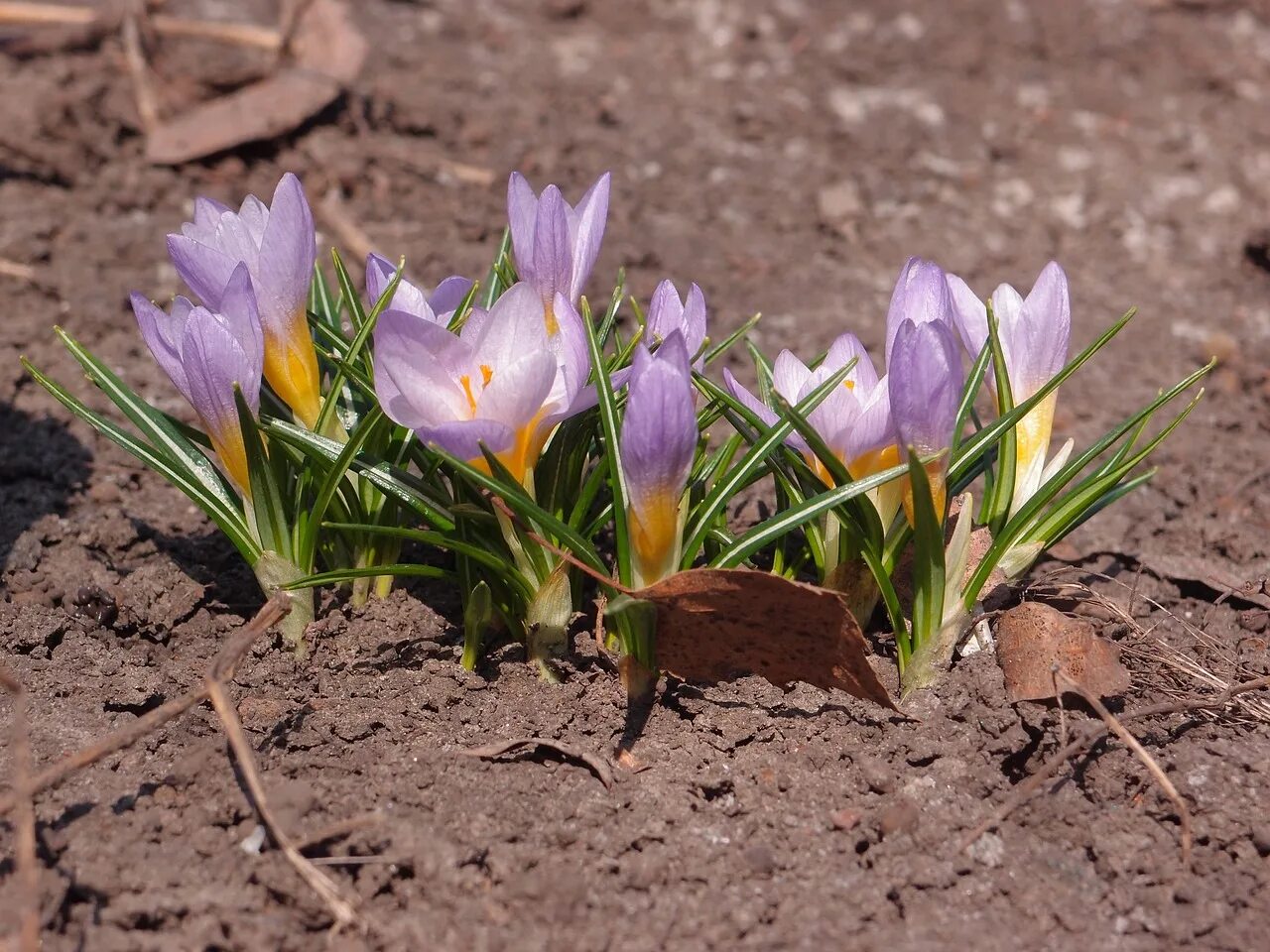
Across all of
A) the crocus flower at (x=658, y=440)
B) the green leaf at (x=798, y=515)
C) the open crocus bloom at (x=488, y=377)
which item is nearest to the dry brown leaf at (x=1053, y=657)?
the green leaf at (x=798, y=515)

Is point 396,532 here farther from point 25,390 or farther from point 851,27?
point 851,27

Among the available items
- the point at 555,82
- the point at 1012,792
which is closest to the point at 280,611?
the point at 1012,792

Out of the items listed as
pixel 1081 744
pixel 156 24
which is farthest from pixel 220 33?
pixel 1081 744

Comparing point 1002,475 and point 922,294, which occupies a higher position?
point 922,294

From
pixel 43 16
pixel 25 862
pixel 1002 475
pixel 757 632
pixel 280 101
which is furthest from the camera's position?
pixel 43 16

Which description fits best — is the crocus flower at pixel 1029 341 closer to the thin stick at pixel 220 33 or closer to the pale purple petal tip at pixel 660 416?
the pale purple petal tip at pixel 660 416

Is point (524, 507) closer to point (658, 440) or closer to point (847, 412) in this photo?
point (658, 440)

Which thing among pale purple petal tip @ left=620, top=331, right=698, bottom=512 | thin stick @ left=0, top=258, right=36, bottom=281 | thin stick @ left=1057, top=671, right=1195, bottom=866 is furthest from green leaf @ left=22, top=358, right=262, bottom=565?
thin stick @ left=0, top=258, right=36, bottom=281
